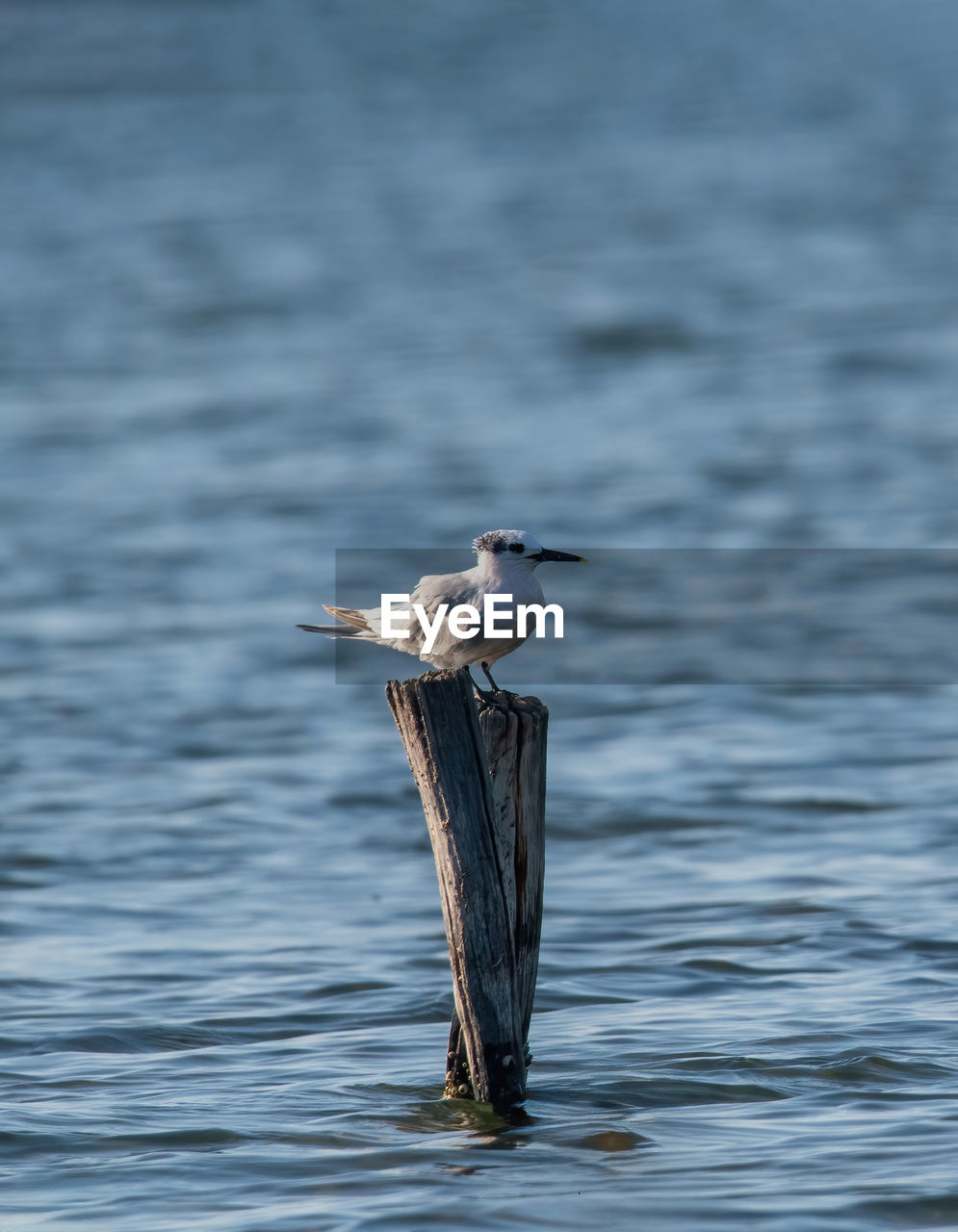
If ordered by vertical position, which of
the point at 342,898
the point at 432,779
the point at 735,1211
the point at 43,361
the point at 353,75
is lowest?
the point at 735,1211

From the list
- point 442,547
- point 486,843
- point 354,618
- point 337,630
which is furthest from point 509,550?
point 442,547

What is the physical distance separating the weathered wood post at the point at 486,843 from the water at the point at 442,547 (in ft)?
1.25

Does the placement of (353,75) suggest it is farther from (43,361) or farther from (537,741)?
(537,741)

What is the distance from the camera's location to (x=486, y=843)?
6332mm

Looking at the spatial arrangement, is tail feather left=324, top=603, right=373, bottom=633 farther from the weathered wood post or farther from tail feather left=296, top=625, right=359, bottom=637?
the weathered wood post

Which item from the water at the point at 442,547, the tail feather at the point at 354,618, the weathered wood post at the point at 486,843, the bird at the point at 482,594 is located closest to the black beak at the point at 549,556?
the bird at the point at 482,594

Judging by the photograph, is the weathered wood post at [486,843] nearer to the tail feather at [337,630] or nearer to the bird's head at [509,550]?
the tail feather at [337,630]

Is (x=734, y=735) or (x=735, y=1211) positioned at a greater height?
(x=734, y=735)

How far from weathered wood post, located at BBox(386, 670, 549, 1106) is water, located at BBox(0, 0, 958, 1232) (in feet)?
1.25

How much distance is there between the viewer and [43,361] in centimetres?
3500

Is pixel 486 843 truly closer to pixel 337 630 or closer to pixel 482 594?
pixel 337 630

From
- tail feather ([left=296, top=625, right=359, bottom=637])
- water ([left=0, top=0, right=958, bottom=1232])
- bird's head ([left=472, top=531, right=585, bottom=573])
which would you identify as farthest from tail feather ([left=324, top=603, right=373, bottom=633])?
water ([left=0, top=0, right=958, bottom=1232])

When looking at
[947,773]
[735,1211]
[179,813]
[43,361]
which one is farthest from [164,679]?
[43,361]

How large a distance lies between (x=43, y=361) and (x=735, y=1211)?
104 ft
